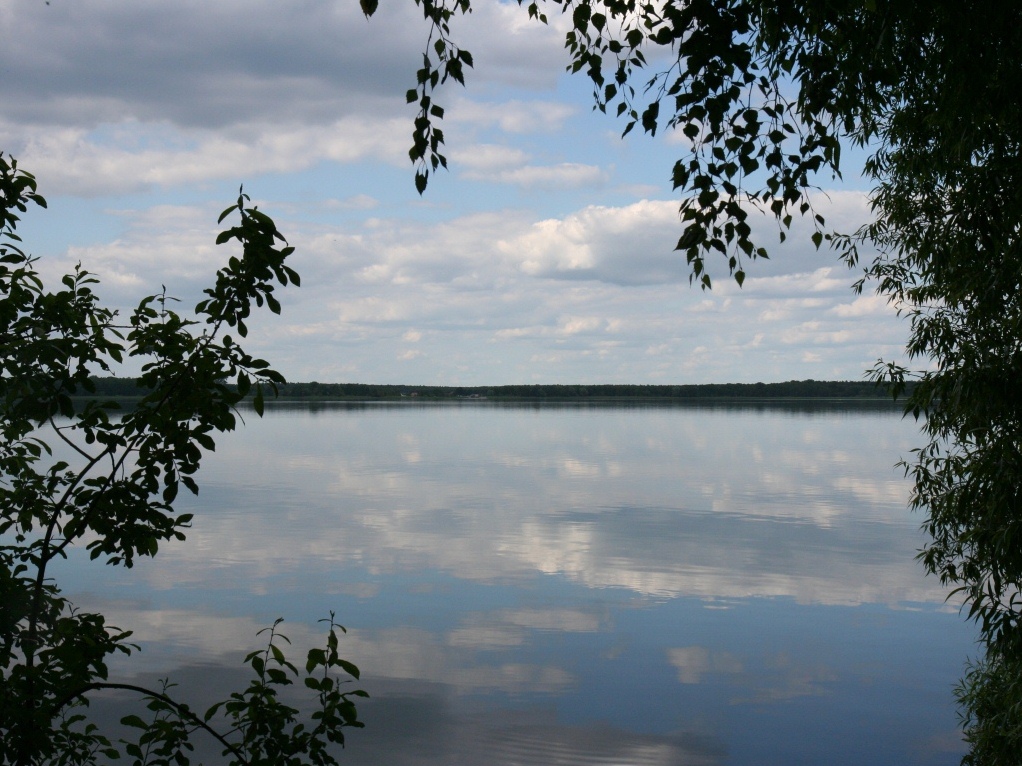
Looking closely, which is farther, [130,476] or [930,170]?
[930,170]

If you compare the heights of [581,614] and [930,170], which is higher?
[930,170]

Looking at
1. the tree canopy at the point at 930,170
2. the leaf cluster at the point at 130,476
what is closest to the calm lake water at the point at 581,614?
the tree canopy at the point at 930,170

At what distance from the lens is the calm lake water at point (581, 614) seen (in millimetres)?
9305

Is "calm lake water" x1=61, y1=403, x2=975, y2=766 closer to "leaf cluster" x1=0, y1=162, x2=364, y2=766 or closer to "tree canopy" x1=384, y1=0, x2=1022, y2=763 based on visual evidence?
"tree canopy" x1=384, y1=0, x2=1022, y2=763

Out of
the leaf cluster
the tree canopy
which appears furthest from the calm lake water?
the leaf cluster

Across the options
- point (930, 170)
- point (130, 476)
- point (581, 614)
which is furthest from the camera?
point (581, 614)

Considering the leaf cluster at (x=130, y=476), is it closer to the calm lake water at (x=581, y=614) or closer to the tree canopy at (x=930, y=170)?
the tree canopy at (x=930, y=170)

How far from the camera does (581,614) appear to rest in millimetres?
13336

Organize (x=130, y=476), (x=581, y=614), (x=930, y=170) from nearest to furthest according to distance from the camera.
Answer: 1. (x=130, y=476)
2. (x=930, y=170)
3. (x=581, y=614)

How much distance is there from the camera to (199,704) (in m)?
9.41

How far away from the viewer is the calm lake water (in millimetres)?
9305

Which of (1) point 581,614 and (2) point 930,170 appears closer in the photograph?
(2) point 930,170

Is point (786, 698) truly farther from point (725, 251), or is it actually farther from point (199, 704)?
point (725, 251)

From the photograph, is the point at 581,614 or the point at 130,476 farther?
the point at 581,614
